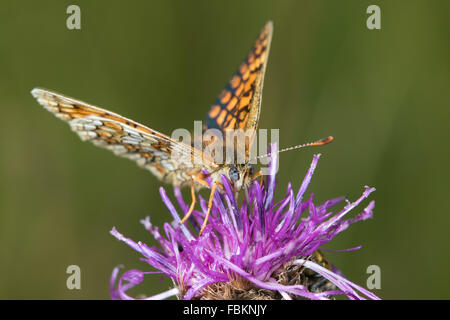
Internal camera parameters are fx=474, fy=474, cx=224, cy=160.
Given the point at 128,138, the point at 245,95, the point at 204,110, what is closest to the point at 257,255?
the point at 128,138

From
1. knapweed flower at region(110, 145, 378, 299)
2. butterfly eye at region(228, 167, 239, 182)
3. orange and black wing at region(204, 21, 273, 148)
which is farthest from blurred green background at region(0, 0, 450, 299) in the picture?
butterfly eye at region(228, 167, 239, 182)

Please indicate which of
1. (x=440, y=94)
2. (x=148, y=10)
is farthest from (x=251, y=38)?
(x=440, y=94)

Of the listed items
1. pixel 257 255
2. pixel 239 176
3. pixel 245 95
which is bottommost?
pixel 257 255

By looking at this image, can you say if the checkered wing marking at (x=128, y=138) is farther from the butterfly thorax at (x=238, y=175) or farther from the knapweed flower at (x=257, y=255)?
the knapweed flower at (x=257, y=255)

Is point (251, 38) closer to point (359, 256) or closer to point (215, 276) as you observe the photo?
point (359, 256)

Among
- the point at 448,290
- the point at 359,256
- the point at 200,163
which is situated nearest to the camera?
the point at 200,163

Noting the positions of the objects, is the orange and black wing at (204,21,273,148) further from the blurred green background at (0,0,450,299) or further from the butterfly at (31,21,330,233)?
the blurred green background at (0,0,450,299)

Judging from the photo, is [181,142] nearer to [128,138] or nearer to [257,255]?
[128,138]
